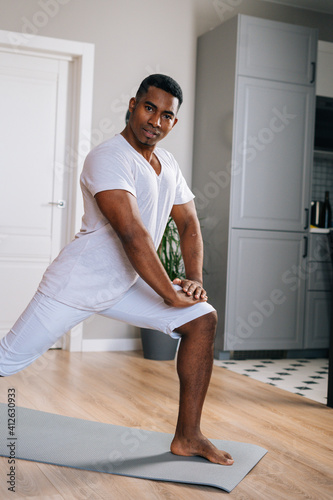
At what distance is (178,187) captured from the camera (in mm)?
2379

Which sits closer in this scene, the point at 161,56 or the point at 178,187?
the point at 178,187

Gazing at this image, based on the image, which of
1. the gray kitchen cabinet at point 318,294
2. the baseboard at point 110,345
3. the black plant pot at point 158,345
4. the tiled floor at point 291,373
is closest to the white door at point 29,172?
the baseboard at point 110,345

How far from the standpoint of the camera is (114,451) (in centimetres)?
229

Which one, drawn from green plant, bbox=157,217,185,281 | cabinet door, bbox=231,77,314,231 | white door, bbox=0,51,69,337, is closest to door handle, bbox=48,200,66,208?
white door, bbox=0,51,69,337

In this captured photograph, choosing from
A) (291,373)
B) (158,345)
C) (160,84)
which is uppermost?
(160,84)

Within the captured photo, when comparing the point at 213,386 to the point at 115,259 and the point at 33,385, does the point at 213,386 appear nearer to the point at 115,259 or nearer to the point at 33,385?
the point at 33,385

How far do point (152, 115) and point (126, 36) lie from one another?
2833 millimetres

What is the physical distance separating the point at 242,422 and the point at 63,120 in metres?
2.77

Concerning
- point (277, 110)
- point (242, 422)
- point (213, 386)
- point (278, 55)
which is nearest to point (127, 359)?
point (213, 386)

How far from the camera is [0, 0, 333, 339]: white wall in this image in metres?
4.49

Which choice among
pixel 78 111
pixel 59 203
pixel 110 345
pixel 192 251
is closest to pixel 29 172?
pixel 59 203

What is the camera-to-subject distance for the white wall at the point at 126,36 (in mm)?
4488

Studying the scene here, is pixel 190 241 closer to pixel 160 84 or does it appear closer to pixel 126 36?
pixel 160 84

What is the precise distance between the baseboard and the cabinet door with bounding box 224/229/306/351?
2.39 ft
